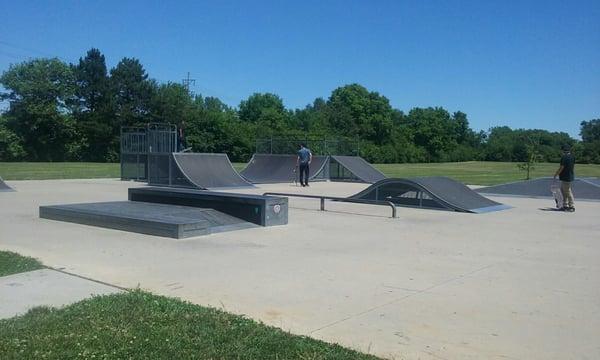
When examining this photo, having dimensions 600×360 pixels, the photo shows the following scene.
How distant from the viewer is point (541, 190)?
784 inches

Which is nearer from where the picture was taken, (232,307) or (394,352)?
(394,352)

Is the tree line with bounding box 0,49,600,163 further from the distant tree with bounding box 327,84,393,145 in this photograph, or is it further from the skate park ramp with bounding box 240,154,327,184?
the skate park ramp with bounding box 240,154,327,184

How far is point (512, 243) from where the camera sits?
31.6 ft

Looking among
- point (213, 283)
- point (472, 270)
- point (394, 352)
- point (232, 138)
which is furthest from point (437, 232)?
point (232, 138)

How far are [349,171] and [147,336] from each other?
26043 millimetres

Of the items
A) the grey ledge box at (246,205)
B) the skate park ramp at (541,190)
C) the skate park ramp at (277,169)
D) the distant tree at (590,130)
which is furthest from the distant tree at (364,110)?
the grey ledge box at (246,205)

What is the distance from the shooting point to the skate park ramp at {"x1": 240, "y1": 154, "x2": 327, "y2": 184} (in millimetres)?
28500

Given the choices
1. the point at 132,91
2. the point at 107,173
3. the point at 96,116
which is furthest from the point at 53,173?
the point at 132,91

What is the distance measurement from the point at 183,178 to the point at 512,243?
49.1 feet

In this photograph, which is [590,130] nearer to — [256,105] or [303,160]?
[256,105]

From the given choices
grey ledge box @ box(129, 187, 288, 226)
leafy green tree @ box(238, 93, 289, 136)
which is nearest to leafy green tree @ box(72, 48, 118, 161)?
leafy green tree @ box(238, 93, 289, 136)

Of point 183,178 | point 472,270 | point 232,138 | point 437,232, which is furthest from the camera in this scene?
point 232,138

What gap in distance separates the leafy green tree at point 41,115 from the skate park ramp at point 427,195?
2070 inches

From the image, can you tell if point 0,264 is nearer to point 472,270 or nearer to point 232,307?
point 232,307
